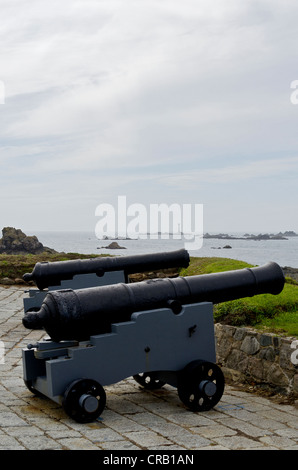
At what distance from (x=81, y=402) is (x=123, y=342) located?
1.90 ft

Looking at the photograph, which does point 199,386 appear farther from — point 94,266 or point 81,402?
point 94,266

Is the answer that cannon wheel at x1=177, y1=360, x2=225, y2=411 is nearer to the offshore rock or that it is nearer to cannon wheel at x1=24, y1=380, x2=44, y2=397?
cannon wheel at x1=24, y1=380, x2=44, y2=397

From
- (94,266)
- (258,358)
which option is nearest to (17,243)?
(94,266)

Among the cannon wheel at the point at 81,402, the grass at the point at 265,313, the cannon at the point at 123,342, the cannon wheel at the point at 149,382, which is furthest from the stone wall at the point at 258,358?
the cannon wheel at the point at 81,402

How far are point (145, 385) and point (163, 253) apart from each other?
11.9 feet

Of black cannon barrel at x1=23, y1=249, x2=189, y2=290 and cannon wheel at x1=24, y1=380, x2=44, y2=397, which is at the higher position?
black cannon barrel at x1=23, y1=249, x2=189, y2=290

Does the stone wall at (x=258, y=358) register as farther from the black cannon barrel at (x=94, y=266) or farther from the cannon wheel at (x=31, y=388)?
the black cannon barrel at (x=94, y=266)

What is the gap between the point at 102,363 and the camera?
4715mm

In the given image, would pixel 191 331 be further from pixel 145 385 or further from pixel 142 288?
pixel 145 385

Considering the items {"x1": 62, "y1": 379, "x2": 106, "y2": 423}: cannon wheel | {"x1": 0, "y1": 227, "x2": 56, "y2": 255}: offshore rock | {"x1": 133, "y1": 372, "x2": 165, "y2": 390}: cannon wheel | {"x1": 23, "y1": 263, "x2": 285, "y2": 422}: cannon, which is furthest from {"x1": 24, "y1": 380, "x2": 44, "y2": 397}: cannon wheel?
{"x1": 0, "y1": 227, "x2": 56, "y2": 255}: offshore rock

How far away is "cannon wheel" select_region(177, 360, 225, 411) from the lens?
497 cm

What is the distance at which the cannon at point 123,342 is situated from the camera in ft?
15.1

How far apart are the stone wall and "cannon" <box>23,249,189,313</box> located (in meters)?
2.32
